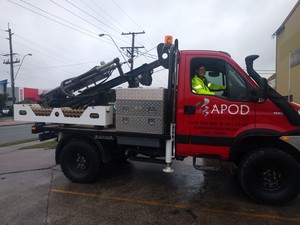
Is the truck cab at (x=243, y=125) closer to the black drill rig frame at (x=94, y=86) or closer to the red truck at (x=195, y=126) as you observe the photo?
the red truck at (x=195, y=126)

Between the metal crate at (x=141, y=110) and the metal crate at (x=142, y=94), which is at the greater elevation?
the metal crate at (x=142, y=94)

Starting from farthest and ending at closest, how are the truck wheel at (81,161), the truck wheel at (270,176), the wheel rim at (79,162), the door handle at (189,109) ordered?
the wheel rim at (79,162)
the truck wheel at (81,161)
the door handle at (189,109)
the truck wheel at (270,176)

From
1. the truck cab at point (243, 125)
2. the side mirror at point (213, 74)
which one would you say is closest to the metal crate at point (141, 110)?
the truck cab at point (243, 125)

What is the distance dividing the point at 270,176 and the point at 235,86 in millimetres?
1599

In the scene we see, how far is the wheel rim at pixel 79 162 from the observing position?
5633 mm

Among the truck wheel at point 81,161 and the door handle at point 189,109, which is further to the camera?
the truck wheel at point 81,161

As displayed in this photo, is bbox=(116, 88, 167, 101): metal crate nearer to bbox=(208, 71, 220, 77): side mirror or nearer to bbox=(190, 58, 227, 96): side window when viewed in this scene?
bbox=(190, 58, 227, 96): side window

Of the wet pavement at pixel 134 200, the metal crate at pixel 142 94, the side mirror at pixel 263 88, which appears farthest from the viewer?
the metal crate at pixel 142 94

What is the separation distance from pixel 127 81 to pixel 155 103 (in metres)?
1.26

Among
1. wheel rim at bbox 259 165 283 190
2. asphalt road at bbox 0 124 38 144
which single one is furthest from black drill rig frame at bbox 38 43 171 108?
asphalt road at bbox 0 124 38 144

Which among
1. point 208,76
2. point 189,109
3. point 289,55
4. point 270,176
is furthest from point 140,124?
point 289,55

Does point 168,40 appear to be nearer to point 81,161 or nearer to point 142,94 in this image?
point 142,94

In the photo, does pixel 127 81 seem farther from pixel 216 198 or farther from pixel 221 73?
pixel 216 198

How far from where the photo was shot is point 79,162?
5.69 meters
